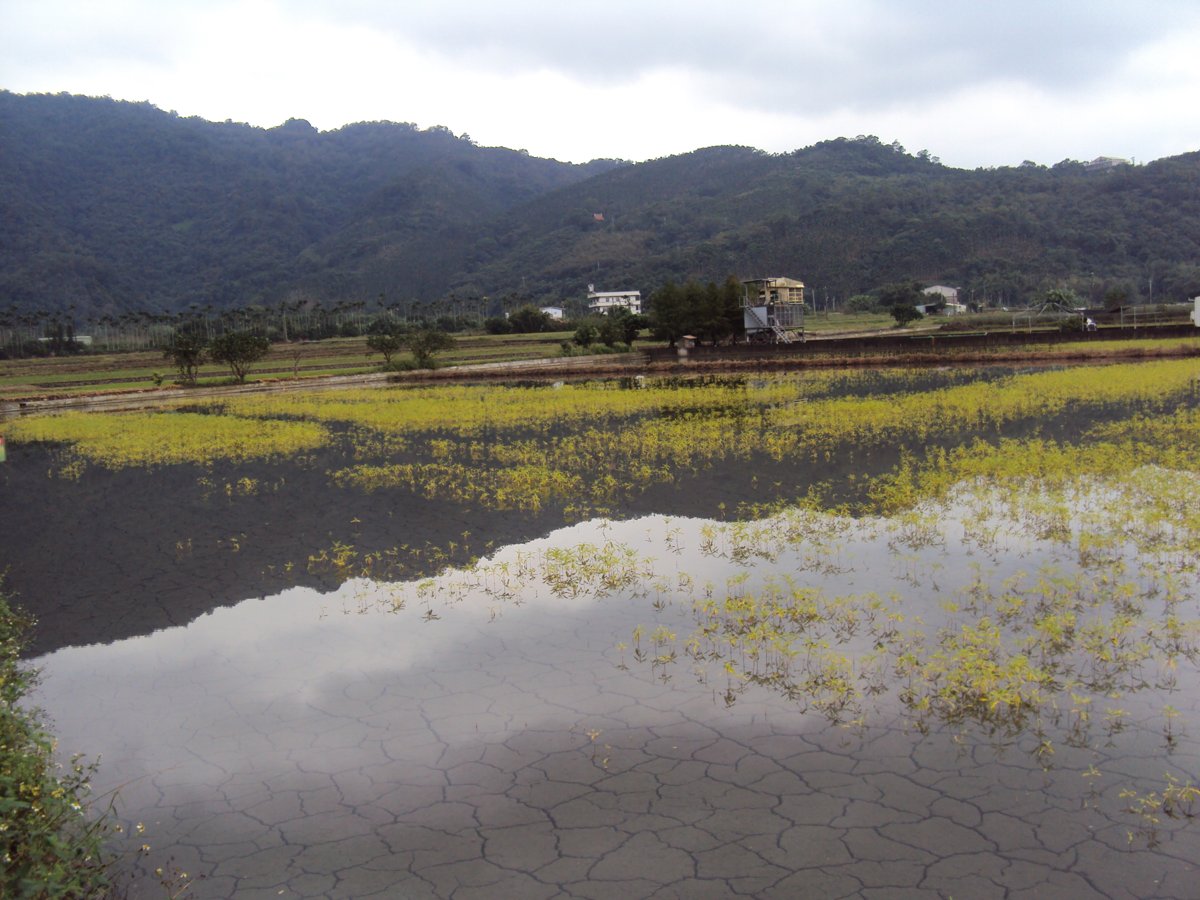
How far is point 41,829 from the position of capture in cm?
397

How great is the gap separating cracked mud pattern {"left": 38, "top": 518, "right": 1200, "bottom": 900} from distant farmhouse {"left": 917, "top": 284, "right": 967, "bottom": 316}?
7866cm

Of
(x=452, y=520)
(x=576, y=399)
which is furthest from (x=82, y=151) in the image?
(x=452, y=520)

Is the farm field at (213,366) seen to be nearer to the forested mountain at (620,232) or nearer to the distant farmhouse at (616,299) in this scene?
the distant farmhouse at (616,299)

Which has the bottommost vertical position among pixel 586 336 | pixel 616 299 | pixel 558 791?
pixel 558 791

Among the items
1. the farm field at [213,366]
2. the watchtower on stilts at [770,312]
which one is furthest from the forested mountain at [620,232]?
the farm field at [213,366]

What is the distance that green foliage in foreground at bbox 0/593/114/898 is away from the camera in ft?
12.4

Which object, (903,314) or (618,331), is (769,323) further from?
(903,314)

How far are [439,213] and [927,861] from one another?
19474 cm

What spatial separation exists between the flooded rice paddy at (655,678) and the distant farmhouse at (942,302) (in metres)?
73.6

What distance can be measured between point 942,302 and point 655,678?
290 ft

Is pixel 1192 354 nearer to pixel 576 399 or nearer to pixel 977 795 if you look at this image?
pixel 576 399

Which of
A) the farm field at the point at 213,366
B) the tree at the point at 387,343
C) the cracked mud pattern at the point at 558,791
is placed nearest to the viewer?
the cracked mud pattern at the point at 558,791

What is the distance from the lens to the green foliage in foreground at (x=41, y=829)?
3.79 m

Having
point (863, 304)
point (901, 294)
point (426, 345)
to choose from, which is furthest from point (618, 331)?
point (901, 294)
